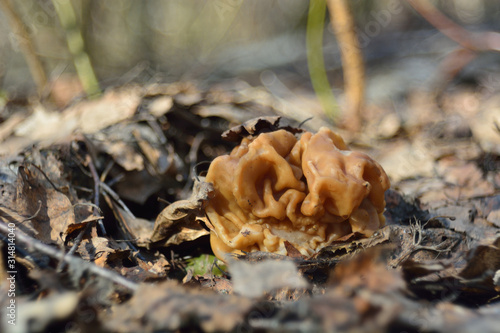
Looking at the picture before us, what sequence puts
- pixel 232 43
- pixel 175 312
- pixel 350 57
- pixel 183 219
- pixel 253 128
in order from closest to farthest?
pixel 175 312 < pixel 183 219 < pixel 253 128 < pixel 350 57 < pixel 232 43

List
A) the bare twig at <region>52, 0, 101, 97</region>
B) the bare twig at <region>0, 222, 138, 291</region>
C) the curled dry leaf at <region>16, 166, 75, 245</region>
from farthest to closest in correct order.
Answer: the bare twig at <region>52, 0, 101, 97</region> < the curled dry leaf at <region>16, 166, 75, 245</region> < the bare twig at <region>0, 222, 138, 291</region>

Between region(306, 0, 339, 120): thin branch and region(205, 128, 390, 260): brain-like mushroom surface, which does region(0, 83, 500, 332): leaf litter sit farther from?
region(306, 0, 339, 120): thin branch

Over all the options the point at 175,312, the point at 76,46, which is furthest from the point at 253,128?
the point at 76,46

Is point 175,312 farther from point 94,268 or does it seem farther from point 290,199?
point 290,199

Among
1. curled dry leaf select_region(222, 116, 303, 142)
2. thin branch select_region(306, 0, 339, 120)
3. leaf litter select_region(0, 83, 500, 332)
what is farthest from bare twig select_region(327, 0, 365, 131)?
curled dry leaf select_region(222, 116, 303, 142)

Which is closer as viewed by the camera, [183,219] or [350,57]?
[183,219]
